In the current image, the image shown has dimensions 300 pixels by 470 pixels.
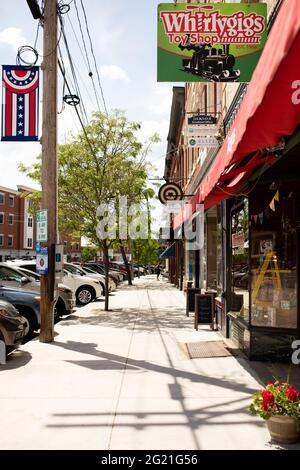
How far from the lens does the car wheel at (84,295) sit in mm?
18844

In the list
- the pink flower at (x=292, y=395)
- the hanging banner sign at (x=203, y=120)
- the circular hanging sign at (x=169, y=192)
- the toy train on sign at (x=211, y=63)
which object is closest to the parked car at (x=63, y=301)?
the hanging banner sign at (x=203, y=120)

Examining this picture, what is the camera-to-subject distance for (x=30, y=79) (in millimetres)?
9484

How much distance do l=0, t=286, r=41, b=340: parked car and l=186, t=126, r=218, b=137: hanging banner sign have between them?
5.49 metres

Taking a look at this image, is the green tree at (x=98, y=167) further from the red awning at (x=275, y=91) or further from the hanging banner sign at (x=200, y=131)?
the red awning at (x=275, y=91)

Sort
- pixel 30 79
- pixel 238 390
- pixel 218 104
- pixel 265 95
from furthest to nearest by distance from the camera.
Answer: pixel 218 104 < pixel 30 79 < pixel 238 390 < pixel 265 95

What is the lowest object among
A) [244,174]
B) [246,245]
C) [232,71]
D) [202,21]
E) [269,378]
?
[269,378]

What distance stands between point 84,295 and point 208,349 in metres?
11.0

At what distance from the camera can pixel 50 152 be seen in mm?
9609

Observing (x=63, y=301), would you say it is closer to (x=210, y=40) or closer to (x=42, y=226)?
(x=42, y=226)

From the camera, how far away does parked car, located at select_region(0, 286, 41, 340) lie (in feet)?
33.9

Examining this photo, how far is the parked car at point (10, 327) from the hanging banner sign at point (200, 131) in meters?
6.30
